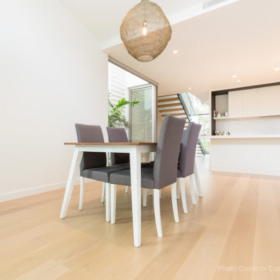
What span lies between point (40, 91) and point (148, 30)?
1.81 m

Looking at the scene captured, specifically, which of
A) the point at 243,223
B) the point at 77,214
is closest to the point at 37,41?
the point at 77,214

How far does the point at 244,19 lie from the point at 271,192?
262cm

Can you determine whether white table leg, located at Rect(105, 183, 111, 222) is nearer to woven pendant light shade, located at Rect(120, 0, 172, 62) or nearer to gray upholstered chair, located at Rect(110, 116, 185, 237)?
gray upholstered chair, located at Rect(110, 116, 185, 237)

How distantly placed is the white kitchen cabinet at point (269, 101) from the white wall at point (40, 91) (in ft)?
15.0

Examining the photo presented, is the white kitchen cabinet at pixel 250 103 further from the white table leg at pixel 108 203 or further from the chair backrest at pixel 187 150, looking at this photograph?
the white table leg at pixel 108 203

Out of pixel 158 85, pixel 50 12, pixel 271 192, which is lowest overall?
pixel 271 192

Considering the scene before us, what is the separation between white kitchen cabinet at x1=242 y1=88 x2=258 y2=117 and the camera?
5222 mm

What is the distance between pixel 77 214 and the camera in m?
1.92

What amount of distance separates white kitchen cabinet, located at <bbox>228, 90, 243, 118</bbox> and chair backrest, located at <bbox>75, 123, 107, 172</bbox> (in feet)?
14.9

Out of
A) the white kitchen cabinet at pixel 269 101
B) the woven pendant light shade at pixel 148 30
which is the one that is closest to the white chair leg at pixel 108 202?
the woven pendant light shade at pixel 148 30

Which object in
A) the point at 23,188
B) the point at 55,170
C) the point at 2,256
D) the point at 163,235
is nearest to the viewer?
the point at 2,256

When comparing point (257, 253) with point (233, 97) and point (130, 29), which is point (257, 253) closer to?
point (130, 29)

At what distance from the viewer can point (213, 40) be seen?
328 cm

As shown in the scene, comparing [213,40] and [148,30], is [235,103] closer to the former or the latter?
[213,40]
